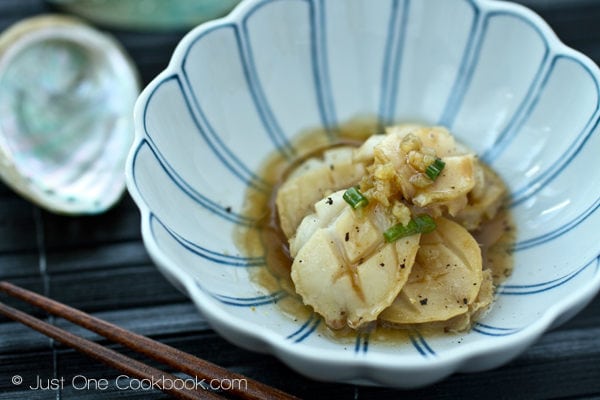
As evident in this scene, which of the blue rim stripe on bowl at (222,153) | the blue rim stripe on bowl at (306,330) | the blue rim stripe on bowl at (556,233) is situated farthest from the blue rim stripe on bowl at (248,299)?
the blue rim stripe on bowl at (556,233)

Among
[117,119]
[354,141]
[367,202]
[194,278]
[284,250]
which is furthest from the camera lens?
[117,119]

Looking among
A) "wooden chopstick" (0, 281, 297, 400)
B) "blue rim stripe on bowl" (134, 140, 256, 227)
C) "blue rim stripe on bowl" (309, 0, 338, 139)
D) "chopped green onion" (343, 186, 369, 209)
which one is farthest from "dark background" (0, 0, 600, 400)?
"blue rim stripe on bowl" (309, 0, 338, 139)

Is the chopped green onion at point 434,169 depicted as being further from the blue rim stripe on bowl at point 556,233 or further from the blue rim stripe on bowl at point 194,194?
the blue rim stripe on bowl at point 194,194

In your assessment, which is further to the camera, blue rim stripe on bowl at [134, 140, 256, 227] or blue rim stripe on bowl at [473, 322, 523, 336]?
blue rim stripe on bowl at [134, 140, 256, 227]

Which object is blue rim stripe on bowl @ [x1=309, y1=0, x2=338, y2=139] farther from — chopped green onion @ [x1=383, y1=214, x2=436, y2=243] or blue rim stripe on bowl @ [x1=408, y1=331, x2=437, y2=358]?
blue rim stripe on bowl @ [x1=408, y1=331, x2=437, y2=358]

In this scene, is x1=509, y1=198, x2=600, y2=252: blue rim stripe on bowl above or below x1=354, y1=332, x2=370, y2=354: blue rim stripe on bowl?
above

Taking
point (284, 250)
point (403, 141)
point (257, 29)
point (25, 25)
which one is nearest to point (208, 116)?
point (257, 29)

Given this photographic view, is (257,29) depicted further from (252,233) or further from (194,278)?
(194,278)

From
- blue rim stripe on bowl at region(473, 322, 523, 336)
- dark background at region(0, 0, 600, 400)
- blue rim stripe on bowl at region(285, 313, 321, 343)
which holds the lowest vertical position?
dark background at region(0, 0, 600, 400)
